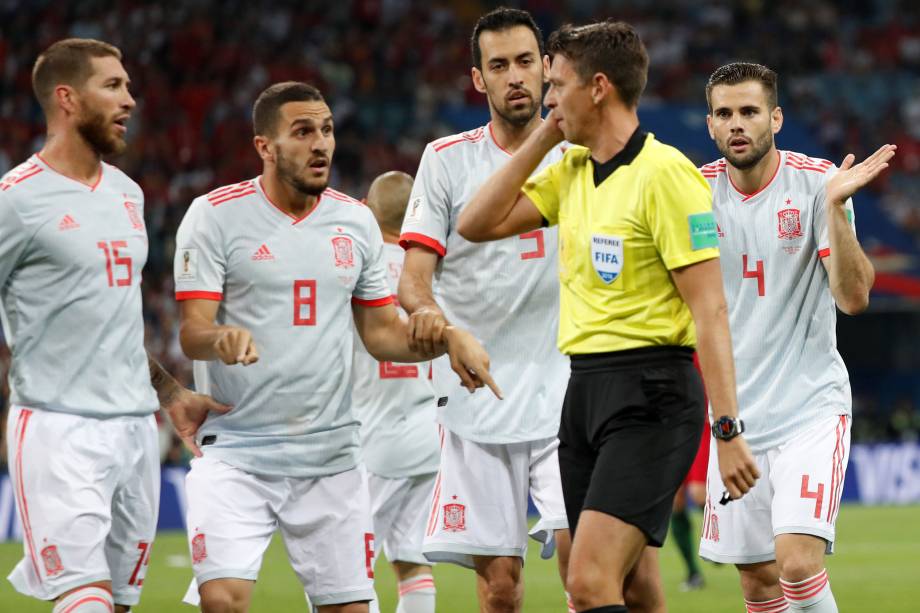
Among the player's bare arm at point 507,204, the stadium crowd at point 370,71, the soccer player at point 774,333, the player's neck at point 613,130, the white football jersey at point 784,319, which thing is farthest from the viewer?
the stadium crowd at point 370,71

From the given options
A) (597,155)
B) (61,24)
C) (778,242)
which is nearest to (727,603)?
(778,242)

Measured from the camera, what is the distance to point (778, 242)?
643 cm

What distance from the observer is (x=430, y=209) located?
651cm

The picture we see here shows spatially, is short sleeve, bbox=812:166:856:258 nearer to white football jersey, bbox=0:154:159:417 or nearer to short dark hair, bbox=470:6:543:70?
short dark hair, bbox=470:6:543:70

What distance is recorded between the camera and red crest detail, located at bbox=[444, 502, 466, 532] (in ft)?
21.4

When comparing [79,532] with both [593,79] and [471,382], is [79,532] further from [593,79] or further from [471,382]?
[593,79]

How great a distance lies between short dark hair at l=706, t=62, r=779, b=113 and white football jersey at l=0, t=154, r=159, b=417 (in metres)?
2.79

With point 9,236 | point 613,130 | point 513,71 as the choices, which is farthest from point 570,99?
point 9,236

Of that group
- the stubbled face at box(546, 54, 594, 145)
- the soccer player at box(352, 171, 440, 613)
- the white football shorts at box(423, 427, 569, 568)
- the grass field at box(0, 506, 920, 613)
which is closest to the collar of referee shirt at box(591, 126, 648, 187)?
the stubbled face at box(546, 54, 594, 145)

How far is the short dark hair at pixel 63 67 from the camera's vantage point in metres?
5.61

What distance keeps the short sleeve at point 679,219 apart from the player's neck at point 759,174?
1734mm

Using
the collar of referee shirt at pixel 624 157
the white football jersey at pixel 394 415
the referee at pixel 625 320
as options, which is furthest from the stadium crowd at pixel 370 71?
the collar of referee shirt at pixel 624 157

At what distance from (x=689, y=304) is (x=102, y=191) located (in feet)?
7.79

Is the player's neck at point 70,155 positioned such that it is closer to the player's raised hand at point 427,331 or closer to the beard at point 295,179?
the beard at point 295,179
